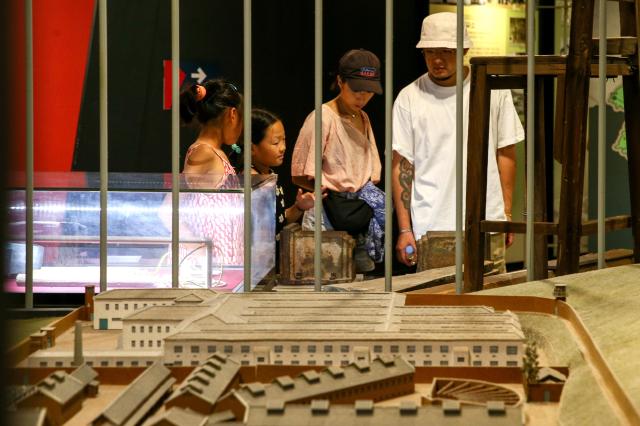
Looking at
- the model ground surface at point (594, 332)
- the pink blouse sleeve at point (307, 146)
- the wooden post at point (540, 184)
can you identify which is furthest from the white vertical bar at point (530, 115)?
the pink blouse sleeve at point (307, 146)

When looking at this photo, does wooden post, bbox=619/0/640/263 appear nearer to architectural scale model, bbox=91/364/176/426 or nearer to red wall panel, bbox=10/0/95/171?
architectural scale model, bbox=91/364/176/426

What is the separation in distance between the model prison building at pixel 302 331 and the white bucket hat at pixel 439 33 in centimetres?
272

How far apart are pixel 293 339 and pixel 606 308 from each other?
100cm

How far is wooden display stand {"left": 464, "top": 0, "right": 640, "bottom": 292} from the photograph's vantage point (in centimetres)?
356

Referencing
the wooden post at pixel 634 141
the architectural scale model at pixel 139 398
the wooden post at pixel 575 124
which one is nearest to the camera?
the architectural scale model at pixel 139 398

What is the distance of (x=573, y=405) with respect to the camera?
6.13 feet

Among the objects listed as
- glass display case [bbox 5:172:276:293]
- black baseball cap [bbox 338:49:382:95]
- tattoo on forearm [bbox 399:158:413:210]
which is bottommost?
glass display case [bbox 5:172:276:293]

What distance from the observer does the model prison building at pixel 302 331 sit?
2.12 m

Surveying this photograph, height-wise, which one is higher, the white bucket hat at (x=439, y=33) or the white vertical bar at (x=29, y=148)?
the white bucket hat at (x=439, y=33)

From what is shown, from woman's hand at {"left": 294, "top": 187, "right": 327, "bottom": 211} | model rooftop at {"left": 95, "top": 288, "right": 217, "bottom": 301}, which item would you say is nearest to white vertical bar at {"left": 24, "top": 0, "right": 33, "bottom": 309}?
model rooftop at {"left": 95, "top": 288, "right": 217, "bottom": 301}

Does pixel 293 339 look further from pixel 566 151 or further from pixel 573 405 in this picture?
pixel 566 151

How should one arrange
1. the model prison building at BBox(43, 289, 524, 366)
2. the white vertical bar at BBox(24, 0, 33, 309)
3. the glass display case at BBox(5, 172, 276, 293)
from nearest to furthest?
the model prison building at BBox(43, 289, 524, 366), the white vertical bar at BBox(24, 0, 33, 309), the glass display case at BBox(5, 172, 276, 293)

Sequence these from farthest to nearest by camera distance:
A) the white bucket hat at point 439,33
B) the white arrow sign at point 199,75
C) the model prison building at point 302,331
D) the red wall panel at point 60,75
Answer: the red wall panel at point 60,75 < the white arrow sign at point 199,75 < the white bucket hat at point 439,33 < the model prison building at point 302,331

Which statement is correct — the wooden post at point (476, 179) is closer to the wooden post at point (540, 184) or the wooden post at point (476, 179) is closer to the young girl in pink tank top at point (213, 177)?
the wooden post at point (540, 184)
